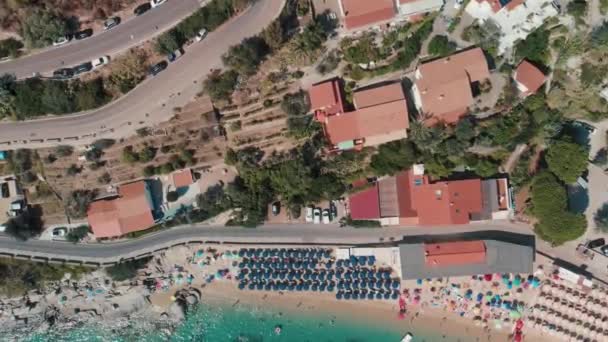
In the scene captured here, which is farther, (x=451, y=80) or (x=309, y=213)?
(x=309, y=213)

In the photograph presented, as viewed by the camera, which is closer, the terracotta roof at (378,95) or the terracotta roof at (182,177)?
the terracotta roof at (378,95)

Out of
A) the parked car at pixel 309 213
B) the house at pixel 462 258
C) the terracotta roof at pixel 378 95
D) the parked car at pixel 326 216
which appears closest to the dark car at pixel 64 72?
the parked car at pixel 309 213

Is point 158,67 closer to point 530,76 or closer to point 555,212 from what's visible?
point 530,76

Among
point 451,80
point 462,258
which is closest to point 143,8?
point 451,80

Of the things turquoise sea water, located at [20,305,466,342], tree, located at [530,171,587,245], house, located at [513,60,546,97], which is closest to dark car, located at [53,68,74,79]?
turquoise sea water, located at [20,305,466,342]

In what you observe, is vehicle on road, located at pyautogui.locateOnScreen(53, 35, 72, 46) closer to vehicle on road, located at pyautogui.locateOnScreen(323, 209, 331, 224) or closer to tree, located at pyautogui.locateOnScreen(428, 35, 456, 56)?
vehicle on road, located at pyautogui.locateOnScreen(323, 209, 331, 224)

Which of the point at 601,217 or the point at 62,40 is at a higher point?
the point at 62,40

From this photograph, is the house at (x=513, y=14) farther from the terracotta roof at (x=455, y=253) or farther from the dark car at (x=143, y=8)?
the dark car at (x=143, y=8)
